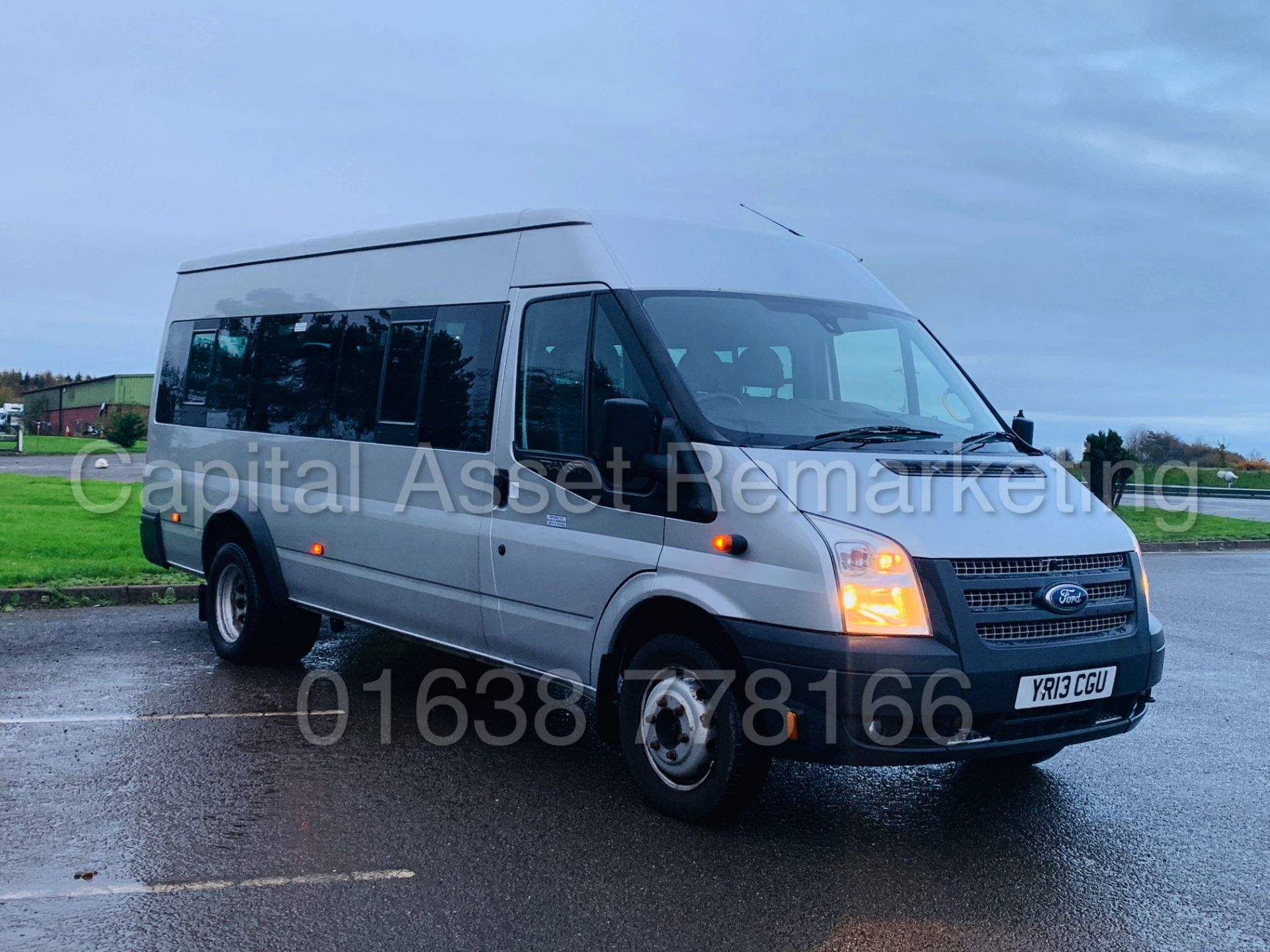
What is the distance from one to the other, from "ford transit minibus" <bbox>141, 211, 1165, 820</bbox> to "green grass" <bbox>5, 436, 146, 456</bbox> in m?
45.7

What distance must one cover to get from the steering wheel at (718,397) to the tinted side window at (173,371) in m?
5.52

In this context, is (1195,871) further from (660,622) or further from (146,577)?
(146,577)

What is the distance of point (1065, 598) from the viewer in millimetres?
4816

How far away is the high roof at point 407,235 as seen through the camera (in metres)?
6.05

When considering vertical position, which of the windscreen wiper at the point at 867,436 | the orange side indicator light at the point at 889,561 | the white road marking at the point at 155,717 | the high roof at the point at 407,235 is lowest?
the white road marking at the point at 155,717

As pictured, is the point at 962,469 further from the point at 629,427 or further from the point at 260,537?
the point at 260,537

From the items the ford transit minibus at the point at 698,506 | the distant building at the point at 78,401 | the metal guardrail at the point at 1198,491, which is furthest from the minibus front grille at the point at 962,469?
the distant building at the point at 78,401

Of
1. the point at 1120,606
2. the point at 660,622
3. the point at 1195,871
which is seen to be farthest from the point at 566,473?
the point at 1195,871

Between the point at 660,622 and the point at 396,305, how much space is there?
2.85 metres

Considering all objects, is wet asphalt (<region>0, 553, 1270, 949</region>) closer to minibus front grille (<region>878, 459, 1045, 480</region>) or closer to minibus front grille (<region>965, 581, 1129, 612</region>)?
minibus front grille (<region>965, 581, 1129, 612</region>)

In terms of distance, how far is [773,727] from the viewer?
4.74 metres

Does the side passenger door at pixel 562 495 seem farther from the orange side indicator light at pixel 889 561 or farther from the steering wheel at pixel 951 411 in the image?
the steering wheel at pixel 951 411

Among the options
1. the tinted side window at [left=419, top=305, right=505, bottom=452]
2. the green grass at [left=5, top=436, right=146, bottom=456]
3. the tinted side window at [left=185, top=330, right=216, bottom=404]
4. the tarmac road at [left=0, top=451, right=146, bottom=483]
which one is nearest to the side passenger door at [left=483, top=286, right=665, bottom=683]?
the tinted side window at [left=419, top=305, right=505, bottom=452]

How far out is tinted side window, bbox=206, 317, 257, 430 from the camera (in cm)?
845
